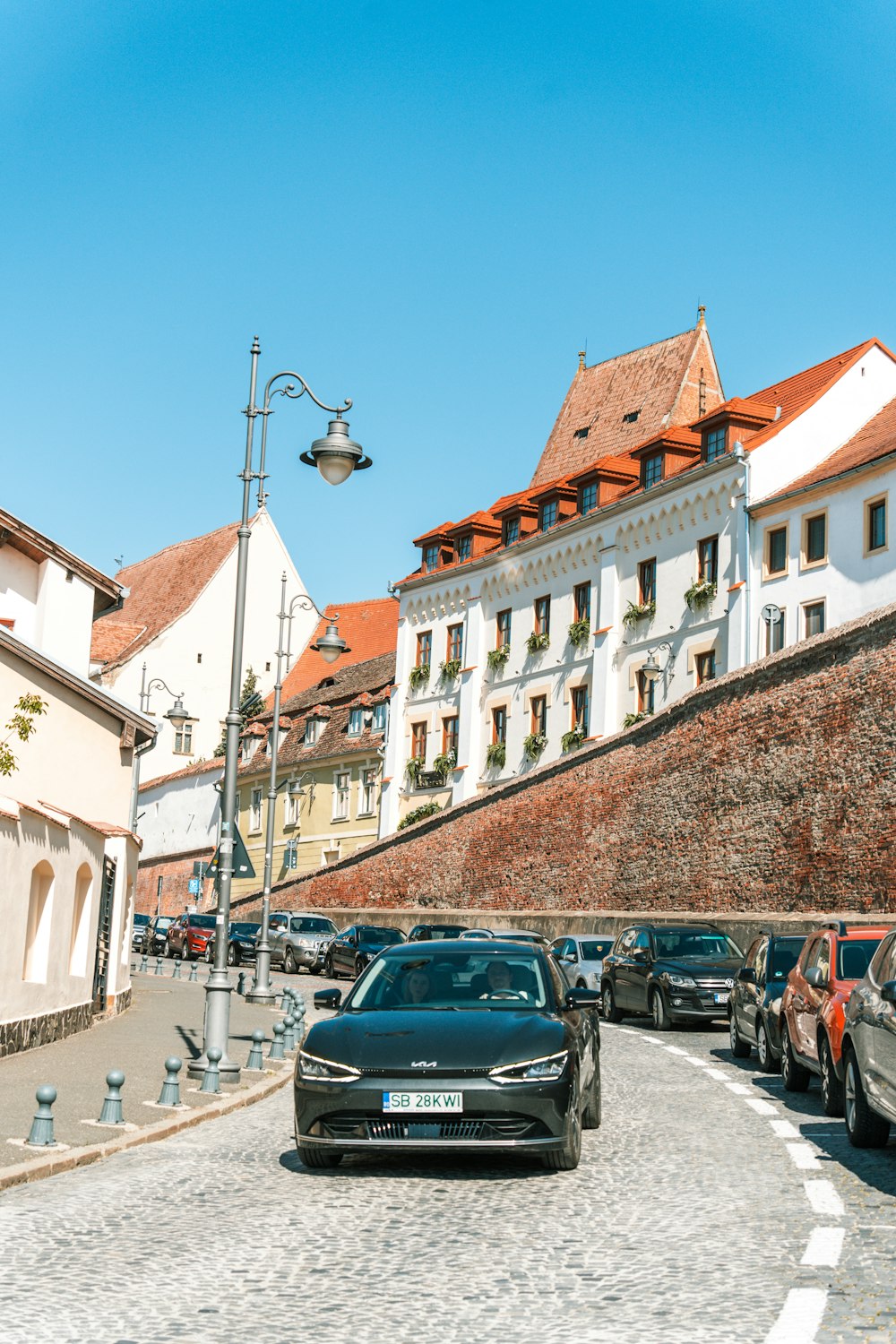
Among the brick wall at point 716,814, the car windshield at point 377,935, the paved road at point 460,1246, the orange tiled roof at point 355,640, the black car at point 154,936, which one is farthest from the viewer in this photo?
the orange tiled roof at point 355,640

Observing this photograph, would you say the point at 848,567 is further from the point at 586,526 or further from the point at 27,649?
the point at 27,649

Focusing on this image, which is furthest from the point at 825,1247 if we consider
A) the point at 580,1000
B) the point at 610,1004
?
the point at 610,1004

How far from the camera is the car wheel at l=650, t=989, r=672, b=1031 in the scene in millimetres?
23672

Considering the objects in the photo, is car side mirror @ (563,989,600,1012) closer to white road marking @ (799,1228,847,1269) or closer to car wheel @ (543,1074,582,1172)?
car wheel @ (543,1074,582,1172)

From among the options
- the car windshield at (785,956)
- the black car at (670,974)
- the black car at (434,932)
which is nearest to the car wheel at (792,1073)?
the car windshield at (785,956)

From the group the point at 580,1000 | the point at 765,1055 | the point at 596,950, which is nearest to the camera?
the point at 580,1000

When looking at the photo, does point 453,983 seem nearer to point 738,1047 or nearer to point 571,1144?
point 571,1144

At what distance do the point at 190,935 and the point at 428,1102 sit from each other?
141 feet

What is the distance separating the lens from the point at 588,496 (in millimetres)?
53062

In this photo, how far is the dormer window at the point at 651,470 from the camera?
161 ft

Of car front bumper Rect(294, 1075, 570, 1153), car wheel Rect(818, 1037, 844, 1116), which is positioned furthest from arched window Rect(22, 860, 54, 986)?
car front bumper Rect(294, 1075, 570, 1153)

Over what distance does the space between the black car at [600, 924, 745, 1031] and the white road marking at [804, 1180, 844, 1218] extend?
1329cm

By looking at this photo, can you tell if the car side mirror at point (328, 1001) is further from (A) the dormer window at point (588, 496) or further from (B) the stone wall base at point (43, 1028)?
(A) the dormer window at point (588, 496)

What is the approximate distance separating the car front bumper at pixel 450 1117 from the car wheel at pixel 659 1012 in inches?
565
